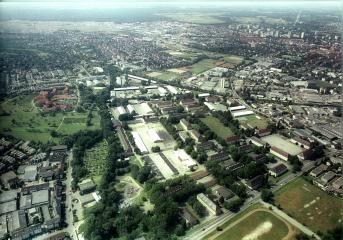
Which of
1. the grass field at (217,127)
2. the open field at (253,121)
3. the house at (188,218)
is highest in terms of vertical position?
the house at (188,218)

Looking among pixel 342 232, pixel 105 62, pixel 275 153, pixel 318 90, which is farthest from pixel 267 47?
pixel 342 232


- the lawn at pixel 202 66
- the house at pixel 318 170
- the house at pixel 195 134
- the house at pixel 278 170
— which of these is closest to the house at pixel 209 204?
the house at pixel 278 170

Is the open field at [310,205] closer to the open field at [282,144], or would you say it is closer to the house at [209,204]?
the house at [209,204]

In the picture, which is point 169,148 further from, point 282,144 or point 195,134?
point 282,144

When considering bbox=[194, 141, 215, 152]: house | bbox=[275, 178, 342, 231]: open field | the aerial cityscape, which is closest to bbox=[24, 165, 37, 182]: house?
the aerial cityscape

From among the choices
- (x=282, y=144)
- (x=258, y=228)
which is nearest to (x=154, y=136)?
(x=282, y=144)

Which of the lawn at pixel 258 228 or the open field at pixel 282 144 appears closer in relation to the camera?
the lawn at pixel 258 228

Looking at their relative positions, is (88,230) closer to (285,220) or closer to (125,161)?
(125,161)
